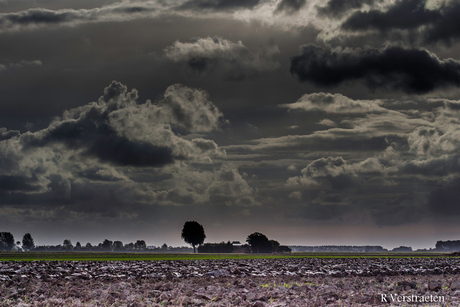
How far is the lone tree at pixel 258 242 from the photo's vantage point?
188500 millimetres

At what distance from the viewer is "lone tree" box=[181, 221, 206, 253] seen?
187750 mm

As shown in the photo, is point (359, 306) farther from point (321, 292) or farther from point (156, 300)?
point (156, 300)

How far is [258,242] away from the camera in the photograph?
18875cm

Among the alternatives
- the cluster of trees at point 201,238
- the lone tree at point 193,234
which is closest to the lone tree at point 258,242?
the cluster of trees at point 201,238

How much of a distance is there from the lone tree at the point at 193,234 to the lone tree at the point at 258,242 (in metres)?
23.2

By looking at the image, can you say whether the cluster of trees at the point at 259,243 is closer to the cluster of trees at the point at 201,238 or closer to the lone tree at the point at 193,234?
the cluster of trees at the point at 201,238

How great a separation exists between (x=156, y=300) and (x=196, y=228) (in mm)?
173055

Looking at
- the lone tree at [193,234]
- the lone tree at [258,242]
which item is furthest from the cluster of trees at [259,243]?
the lone tree at [193,234]

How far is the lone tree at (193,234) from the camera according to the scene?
187750mm

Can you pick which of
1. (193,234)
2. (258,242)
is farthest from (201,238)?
(258,242)

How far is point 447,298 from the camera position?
20422 mm

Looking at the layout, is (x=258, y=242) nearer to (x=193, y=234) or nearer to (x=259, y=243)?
(x=259, y=243)

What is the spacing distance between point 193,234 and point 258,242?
3208cm

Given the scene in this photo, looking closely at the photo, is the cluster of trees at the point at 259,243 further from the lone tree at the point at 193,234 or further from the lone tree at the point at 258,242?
the lone tree at the point at 193,234
